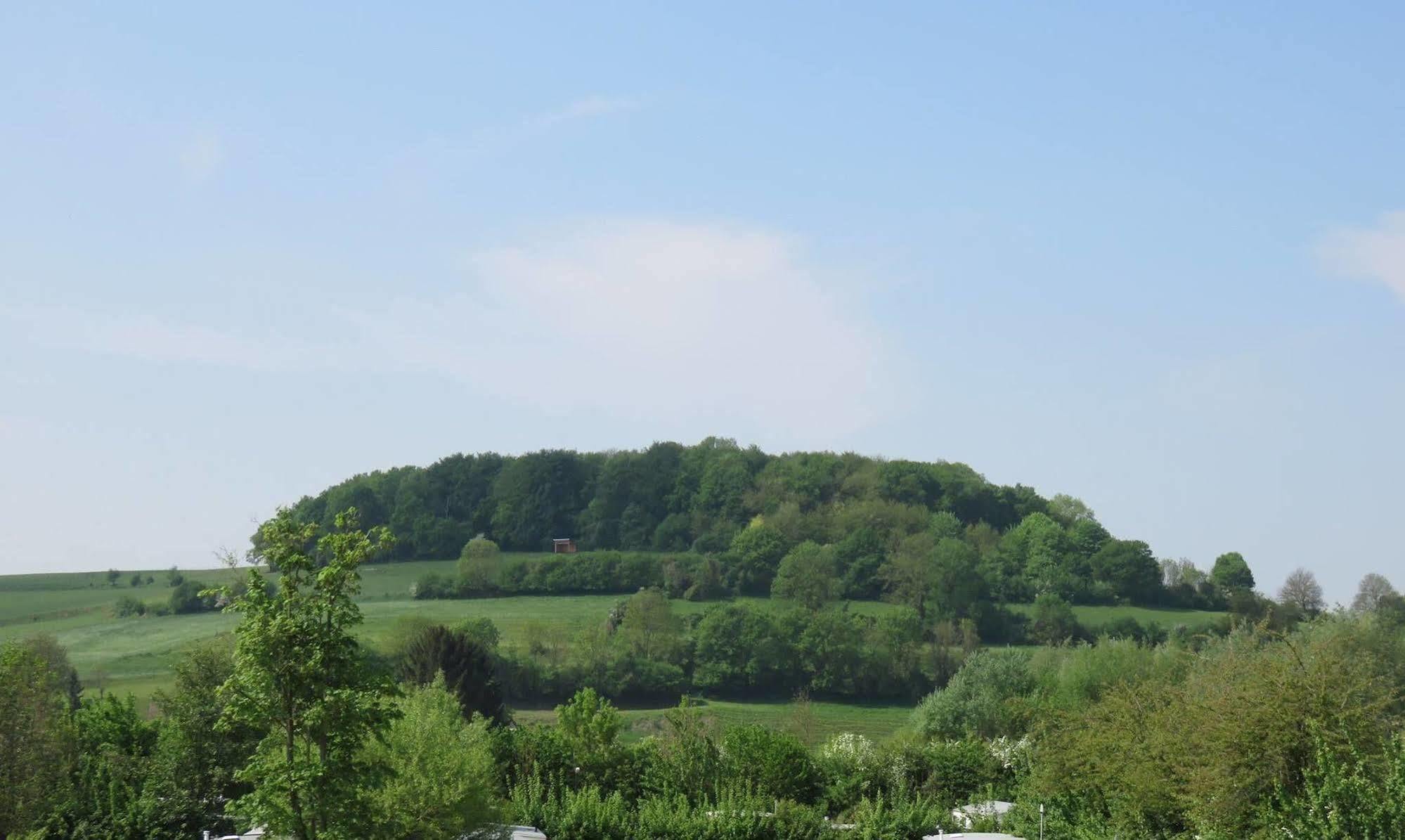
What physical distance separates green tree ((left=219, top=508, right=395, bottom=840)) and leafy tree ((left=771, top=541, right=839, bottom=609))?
84.8 metres

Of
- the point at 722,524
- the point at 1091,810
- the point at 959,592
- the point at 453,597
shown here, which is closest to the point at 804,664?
the point at 959,592

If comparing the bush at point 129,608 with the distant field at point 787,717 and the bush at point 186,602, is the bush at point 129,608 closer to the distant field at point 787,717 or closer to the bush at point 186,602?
the bush at point 186,602

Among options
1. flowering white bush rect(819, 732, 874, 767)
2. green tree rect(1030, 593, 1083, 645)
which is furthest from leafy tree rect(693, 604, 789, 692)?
flowering white bush rect(819, 732, 874, 767)

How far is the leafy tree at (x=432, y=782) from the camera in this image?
26.7 m

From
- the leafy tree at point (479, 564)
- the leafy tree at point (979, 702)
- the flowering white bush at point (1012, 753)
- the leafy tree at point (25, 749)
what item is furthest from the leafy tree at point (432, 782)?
the leafy tree at point (479, 564)

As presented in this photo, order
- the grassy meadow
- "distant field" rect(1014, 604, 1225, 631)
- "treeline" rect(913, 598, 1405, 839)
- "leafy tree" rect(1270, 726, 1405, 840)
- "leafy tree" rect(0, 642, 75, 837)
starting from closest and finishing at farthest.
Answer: "leafy tree" rect(1270, 726, 1405, 840)
"treeline" rect(913, 598, 1405, 839)
"leafy tree" rect(0, 642, 75, 837)
the grassy meadow
"distant field" rect(1014, 604, 1225, 631)

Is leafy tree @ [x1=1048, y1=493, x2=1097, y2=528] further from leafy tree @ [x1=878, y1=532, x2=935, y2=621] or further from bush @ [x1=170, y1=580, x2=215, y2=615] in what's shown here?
bush @ [x1=170, y1=580, x2=215, y2=615]

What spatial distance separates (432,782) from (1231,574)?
329ft

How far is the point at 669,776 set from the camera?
132 ft

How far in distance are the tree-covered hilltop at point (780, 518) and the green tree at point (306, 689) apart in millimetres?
87994

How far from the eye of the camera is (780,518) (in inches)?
4801

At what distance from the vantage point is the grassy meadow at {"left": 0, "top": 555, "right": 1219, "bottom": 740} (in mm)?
74438

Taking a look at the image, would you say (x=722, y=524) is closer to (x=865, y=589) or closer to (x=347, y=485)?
(x=865, y=589)

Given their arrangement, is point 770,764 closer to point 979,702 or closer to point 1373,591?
point 979,702
